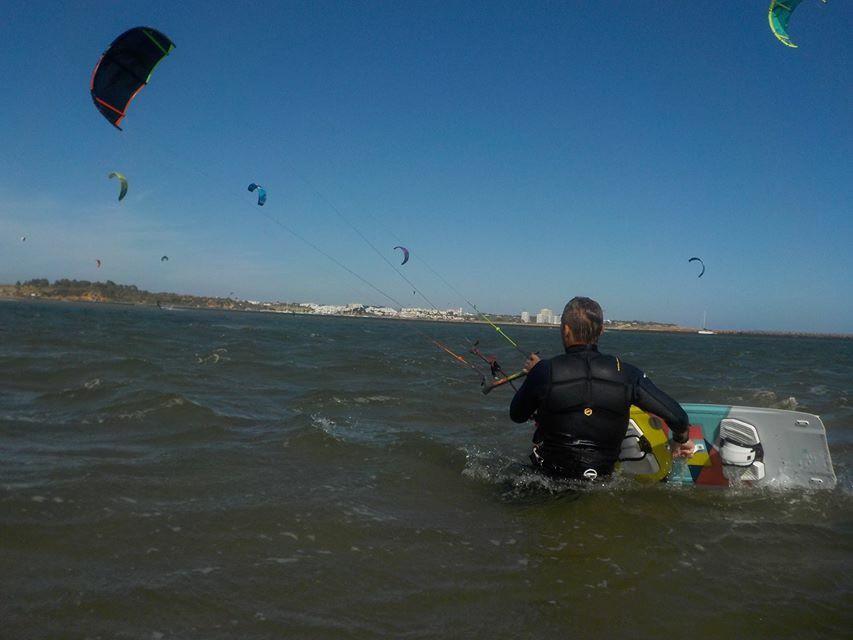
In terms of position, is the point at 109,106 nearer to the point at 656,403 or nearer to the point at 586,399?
the point at 586,399

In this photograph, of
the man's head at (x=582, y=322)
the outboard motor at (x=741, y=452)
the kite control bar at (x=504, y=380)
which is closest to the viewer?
the man's head at (x=582, y=322)

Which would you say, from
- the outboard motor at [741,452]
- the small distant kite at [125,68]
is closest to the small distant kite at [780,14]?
the outboard motor at [741,452]

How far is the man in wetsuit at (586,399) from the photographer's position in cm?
443

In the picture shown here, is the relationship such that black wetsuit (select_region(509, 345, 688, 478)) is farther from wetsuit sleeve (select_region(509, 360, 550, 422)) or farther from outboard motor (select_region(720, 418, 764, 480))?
outboard motor (select_region(720, 418, 764, 480))

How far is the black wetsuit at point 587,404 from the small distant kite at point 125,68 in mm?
7513

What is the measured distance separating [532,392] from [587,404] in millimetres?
404

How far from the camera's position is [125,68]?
30.0 ft

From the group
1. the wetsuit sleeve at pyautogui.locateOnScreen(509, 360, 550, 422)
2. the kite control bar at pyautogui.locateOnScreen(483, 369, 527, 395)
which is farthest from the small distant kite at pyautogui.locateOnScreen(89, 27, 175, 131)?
the wetsuit sleeve at pyautogui.locateOnScreen(509, 360, 550, 422)

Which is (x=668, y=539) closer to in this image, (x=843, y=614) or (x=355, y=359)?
(x=843, y=614)

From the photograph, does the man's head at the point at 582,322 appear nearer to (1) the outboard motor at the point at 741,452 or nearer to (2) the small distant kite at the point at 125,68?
(1) the outboard motor at the point at 741,452

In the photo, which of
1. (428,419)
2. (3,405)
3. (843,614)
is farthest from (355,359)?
(843,614)

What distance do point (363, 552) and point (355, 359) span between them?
Result: 54.4ft

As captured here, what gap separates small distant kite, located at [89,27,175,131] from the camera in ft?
28.6

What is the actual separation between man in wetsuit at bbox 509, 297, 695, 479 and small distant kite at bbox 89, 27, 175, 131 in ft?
24.6
